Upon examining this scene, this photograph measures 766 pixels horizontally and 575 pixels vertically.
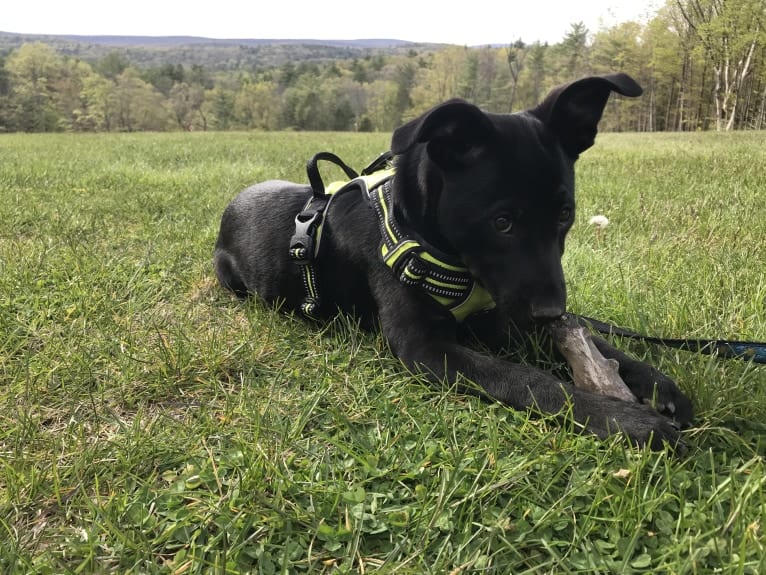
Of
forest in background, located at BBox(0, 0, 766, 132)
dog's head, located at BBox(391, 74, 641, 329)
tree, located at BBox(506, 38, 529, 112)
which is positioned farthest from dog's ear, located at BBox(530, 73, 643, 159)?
tree, located at BBox(506, 38, 529, 112)

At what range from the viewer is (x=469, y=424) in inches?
78.5

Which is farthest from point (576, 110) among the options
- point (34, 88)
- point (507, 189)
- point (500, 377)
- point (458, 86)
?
point (458, 86)

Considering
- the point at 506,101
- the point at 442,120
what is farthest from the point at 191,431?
the point at 506,101

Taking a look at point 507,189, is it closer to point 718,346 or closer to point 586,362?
point 586,362

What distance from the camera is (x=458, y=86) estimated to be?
94062 mm

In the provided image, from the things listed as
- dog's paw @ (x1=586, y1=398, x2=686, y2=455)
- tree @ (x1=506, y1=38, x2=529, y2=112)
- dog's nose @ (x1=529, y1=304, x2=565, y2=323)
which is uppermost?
tree @ (x1=506, y1=38, x2=529, y2=112)

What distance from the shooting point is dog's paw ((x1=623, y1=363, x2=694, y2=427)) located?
1.88 m

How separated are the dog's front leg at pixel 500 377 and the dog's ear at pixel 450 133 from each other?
0.64 meters

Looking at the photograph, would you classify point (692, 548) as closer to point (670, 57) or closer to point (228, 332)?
point (228, 332)

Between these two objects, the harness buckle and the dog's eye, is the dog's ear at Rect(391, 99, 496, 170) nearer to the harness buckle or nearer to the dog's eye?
the dog's eye

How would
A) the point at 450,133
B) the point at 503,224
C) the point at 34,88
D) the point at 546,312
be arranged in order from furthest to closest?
1. the point at 34,88
2. the point at 450,133
3. the point at 503,224
4. the point at 546,312

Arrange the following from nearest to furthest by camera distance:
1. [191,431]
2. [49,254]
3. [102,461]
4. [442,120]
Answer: [102,461] → [191,431] → [442,120] → [49,254]

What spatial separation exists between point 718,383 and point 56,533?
A: 230cm

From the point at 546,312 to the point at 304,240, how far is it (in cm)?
133
